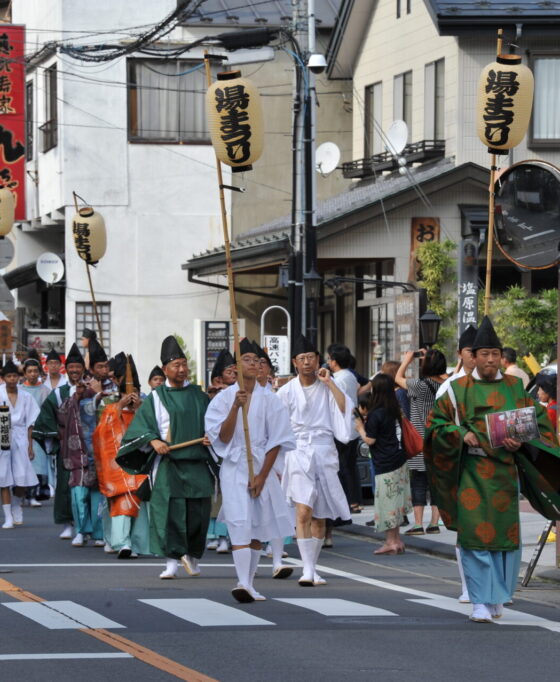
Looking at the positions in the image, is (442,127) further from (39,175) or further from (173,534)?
(173,534)

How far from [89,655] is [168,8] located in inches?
1067

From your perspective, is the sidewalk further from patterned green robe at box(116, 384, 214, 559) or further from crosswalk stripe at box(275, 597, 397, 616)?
patterned green robe at box(116, 384, 214, 559)

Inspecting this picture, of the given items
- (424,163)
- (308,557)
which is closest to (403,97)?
(424,163)

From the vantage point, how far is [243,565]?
11055 millimetres

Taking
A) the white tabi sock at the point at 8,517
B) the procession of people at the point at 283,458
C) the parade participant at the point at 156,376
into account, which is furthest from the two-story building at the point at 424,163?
the parade participant at the point at 156,376

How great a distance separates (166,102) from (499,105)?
17700 millimetres

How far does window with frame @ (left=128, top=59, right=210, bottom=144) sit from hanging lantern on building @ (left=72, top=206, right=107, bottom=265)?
6122 mm

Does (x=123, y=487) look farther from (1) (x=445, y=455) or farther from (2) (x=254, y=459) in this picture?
(1) (x=445, y=455)

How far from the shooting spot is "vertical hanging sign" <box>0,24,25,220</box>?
3322cm

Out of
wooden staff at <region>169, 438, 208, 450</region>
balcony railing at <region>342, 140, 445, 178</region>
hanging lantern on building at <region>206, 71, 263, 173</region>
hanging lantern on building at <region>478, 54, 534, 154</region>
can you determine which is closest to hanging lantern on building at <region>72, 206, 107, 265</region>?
balcony railing at <region>342, 140, 445, 178</region>

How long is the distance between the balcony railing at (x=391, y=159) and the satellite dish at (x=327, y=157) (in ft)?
2.40

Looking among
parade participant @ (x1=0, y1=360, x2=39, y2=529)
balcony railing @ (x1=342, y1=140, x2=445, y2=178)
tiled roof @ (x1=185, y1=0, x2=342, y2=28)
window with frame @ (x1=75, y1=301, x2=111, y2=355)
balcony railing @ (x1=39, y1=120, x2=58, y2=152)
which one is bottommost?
parade participant @ (x1=0, y1=360, x2=39, y2=529)

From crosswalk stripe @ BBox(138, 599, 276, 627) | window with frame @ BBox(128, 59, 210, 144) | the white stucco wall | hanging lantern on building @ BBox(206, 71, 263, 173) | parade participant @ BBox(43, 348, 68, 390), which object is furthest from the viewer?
window with frame @ BBox(128, 59, 210, 144)

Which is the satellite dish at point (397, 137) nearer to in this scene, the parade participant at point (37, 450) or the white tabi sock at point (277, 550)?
the parade participant at point (37, 450)
